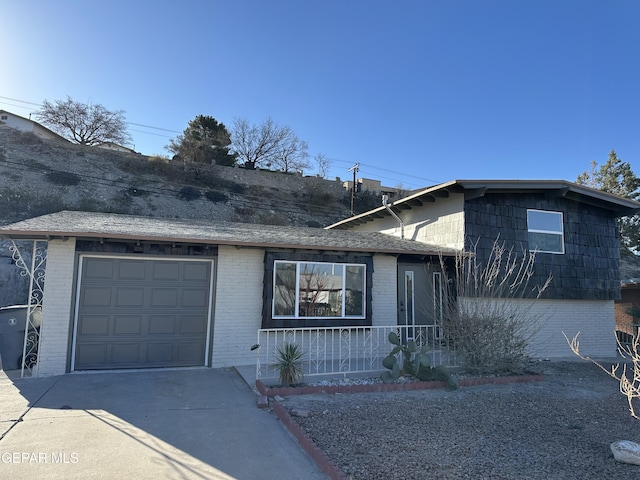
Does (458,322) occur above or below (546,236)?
below

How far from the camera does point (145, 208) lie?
29.4 meters

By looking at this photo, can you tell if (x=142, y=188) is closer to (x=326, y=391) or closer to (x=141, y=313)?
(x=141, y=313)

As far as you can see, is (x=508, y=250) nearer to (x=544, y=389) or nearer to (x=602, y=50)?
(x=544, y=389)

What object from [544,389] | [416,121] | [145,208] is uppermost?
[416,121]

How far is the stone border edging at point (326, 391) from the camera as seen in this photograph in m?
3.98

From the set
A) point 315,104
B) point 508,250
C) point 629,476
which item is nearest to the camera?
point 629,476

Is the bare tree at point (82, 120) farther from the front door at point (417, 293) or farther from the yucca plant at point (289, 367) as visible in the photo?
the yucca plant at point (289, 367)

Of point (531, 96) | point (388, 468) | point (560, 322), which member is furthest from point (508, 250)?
point (388, 468)

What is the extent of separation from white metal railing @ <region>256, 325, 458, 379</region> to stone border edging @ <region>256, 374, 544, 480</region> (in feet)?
2.61

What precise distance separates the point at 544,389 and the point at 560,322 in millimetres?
5107

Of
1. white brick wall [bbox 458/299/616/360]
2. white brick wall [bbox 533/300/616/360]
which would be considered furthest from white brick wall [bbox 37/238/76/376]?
white brick wall [bbox 533/300/616/360]

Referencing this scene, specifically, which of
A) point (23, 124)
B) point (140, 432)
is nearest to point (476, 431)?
point (140, 432)

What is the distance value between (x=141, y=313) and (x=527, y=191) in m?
10.5

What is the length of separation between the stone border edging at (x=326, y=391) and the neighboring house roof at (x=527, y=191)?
476cm
